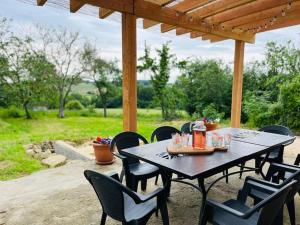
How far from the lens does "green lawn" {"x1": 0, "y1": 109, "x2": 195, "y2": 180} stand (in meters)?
4.70

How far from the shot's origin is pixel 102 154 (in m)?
3.55

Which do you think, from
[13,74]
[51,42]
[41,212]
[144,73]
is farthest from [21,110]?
[41,212]

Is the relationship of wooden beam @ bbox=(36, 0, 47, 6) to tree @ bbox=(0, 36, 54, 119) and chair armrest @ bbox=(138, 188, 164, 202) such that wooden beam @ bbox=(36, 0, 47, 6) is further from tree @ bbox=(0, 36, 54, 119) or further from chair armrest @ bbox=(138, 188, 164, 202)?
tree @ bbox=(0, 36, 54, 119)

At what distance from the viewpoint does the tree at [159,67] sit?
21.2 ft

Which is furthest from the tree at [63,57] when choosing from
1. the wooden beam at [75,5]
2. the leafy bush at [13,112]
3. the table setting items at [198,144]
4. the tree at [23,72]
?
the table setting items at [198,144]

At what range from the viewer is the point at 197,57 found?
7531 millimetres

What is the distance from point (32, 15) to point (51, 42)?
0.90 meters

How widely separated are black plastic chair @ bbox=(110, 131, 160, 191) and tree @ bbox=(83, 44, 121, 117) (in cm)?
545

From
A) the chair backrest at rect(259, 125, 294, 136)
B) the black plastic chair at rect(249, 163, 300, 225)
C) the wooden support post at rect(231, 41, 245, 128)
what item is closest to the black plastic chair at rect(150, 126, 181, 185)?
the black plastic chair at rect(249, 163, 300, 225)

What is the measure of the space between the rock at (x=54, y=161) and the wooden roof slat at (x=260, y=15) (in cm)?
414

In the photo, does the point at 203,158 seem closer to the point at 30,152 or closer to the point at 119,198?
the point at 119,198

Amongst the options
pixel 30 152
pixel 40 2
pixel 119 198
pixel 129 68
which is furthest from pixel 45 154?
pixel 119 198

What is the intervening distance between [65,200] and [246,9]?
3.72m

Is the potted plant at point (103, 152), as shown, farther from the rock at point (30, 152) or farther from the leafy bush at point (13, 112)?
the leafy bush at point (13, 112)
